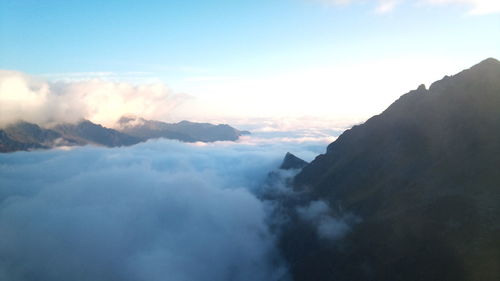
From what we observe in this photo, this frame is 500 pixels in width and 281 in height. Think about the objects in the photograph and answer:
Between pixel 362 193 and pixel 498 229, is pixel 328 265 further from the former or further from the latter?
pixel 498 229

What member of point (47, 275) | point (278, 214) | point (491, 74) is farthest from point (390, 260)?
point (47, 275)

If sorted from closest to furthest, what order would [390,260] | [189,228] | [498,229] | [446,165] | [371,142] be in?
[498,229] → [390,260] → [446,165] → [371,142] → [189,228]

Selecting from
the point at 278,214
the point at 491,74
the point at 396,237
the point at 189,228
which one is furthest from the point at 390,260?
the point at 189,228

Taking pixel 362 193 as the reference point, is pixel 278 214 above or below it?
below

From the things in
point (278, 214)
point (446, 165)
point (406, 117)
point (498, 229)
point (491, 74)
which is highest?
point (491, 74)

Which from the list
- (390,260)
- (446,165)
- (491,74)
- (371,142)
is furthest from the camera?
(371,142)

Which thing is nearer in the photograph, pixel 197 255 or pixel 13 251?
pixel 197 255

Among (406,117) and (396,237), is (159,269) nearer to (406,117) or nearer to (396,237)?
(396,237)
